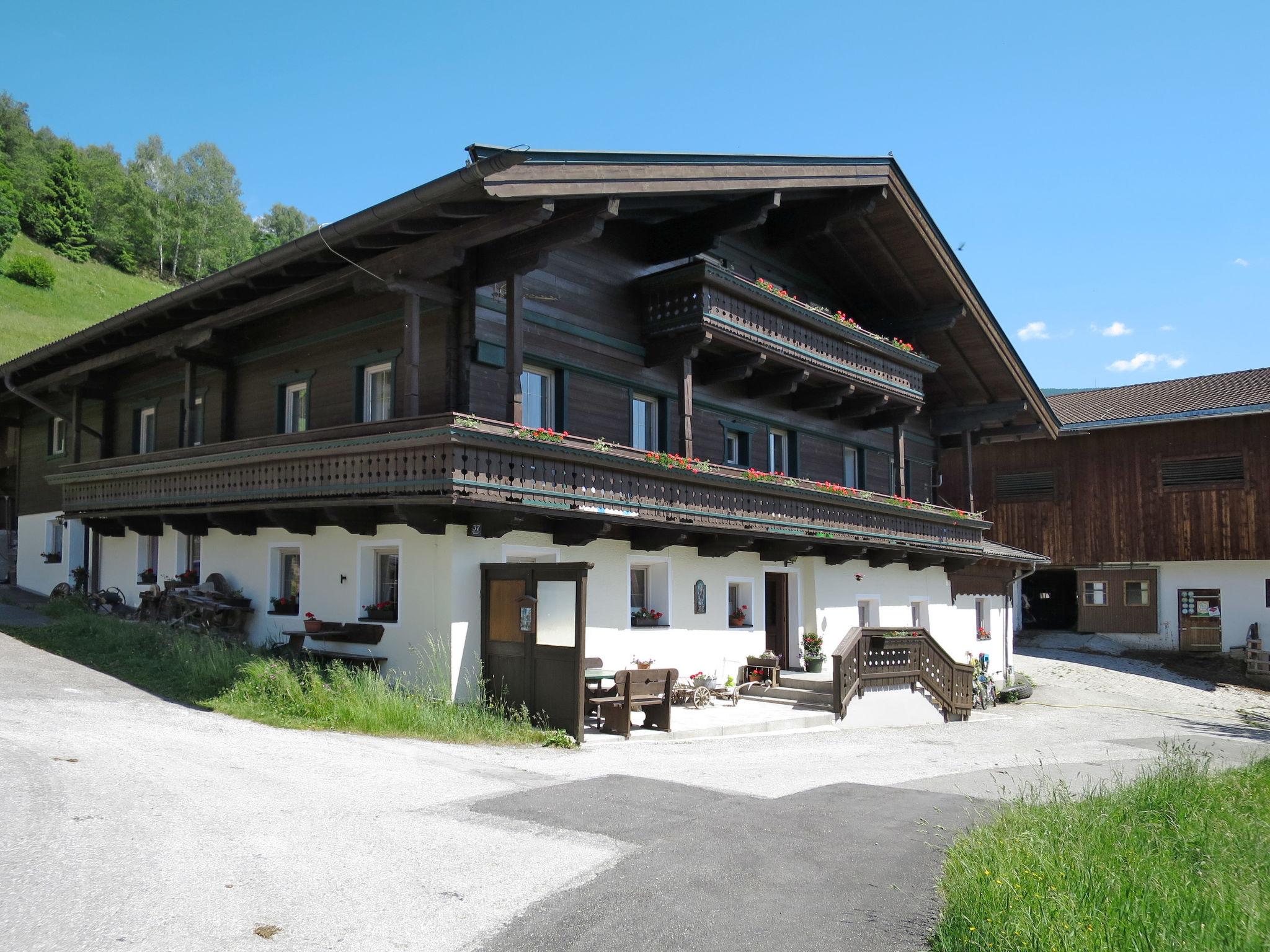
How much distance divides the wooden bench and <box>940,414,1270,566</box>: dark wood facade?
25655mm

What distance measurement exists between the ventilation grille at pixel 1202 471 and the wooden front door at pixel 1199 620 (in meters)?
3.60

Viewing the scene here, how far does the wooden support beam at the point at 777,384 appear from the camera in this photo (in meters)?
21.2

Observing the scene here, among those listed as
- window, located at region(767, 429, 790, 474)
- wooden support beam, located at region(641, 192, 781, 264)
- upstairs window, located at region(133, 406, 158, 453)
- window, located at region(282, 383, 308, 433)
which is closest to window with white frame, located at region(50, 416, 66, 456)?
upstairs window, located at region(133, 406, 158, 453)

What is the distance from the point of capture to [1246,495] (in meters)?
32.9

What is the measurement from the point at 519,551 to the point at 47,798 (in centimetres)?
826

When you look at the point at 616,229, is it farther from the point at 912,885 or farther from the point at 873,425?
the point at 912,885

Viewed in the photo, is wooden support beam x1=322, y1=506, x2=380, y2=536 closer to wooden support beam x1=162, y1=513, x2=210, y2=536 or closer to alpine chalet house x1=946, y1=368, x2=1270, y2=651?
wooden support beam x1=162, y1=513, x2=210, y2=536

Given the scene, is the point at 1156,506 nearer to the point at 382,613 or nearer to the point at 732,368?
the point at 732,368

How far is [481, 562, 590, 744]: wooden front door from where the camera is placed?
43.2ft

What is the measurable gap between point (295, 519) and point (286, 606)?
79.2 inches

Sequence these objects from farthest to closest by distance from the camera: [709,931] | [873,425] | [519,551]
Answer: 1. [873,425]
2. [519,551]
3. [709,931]

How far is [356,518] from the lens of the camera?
15023mm

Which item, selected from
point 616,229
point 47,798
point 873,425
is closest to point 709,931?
point 47,798

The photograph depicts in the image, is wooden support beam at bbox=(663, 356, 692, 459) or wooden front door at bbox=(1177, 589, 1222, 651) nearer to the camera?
wooden support beam at bbox=(663, 356, 692, 459)
